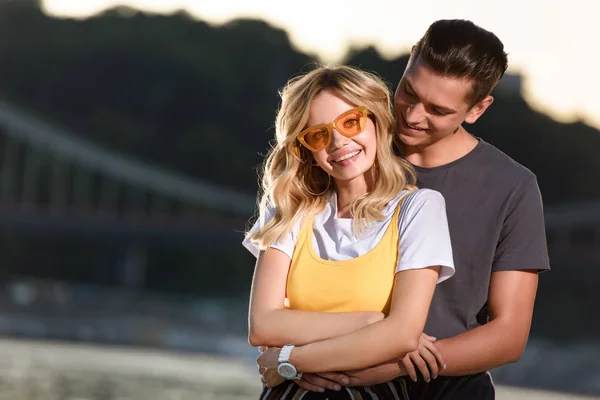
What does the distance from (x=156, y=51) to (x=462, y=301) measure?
168ft

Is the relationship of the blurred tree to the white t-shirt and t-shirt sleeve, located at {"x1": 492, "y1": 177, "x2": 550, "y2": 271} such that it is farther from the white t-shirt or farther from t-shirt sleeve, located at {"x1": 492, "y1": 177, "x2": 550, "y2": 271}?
the white t-shirt

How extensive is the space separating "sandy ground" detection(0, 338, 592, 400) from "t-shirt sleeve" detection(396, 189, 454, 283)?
1275 centimetres

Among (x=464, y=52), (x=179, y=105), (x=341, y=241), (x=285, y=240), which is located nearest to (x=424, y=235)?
(x=341, y=241)

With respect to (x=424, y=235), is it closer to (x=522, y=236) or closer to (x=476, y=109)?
(x=522, y=236)

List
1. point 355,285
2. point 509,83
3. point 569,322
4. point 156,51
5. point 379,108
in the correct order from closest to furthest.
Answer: point 355,285 → point 379,108 → point 569,322 → point 509,83 → point 156,51

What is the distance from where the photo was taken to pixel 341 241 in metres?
2.32

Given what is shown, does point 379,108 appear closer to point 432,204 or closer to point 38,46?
point 432,204

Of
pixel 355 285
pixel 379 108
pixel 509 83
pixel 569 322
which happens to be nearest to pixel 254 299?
pixel 355 285

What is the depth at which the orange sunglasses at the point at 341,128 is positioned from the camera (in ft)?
7.73

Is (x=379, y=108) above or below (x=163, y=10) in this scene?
below

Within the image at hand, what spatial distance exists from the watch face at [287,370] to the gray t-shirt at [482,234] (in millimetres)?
296

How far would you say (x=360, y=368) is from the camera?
2.29 meters

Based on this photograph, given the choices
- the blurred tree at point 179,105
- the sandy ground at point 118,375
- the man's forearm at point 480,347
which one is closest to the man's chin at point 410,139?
the man's forearm at point 480,347

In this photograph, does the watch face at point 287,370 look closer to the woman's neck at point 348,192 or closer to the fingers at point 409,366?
the fingers at point 409,366
